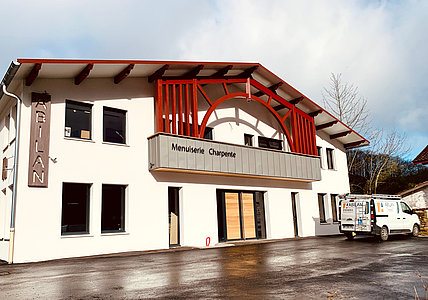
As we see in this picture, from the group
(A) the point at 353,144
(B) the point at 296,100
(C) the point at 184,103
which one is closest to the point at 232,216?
(C) the point at 184,103

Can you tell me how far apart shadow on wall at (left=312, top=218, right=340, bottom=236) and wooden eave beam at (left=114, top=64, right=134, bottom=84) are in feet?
43.9

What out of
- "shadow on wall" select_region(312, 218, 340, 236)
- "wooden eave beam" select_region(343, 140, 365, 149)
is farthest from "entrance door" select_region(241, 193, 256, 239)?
"wooden eave beam" select_region(343, 140, 365, 149)

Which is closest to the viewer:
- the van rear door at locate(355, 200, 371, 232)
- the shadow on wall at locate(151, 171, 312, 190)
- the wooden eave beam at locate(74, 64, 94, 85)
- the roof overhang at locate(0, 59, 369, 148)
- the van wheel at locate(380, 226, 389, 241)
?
the roof overhang at locate(0, 59, 369, 148)

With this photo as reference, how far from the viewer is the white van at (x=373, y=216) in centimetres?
1677

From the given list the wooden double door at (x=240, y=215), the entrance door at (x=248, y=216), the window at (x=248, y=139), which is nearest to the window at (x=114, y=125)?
the wooden double door at (x=240, y=215)

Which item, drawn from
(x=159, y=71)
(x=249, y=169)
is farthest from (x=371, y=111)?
(x=159, y=71)

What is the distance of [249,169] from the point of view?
18297 mm

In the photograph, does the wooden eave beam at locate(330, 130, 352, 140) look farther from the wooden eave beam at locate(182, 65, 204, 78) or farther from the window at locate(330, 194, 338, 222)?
the wooden eave beam at locate(182, 65, 204, 78)

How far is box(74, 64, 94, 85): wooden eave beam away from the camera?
13.7 metres

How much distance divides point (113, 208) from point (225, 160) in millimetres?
5303

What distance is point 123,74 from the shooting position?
49.7 ft

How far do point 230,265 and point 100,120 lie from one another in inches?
318

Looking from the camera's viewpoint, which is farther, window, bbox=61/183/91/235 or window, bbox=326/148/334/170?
window, bbox=326/148/334/170

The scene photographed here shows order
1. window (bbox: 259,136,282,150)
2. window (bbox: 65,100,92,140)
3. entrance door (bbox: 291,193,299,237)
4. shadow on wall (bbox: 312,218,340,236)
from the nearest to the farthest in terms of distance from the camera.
Result: window (bbox: 65,100,92,140), window (bbox: 259,136,282,150), entrance door (bbox: 291,193,299,237), shadow on wall (bbox: 312,218,340,236)
